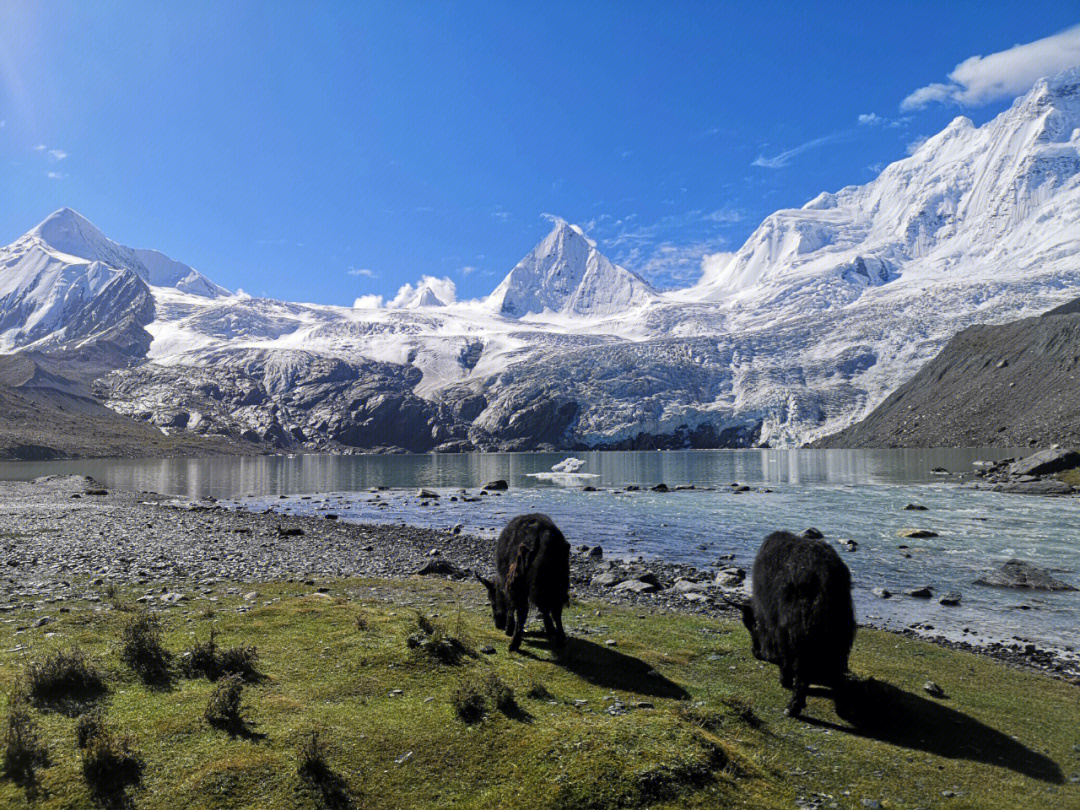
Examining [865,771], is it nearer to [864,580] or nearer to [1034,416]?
[864,580]

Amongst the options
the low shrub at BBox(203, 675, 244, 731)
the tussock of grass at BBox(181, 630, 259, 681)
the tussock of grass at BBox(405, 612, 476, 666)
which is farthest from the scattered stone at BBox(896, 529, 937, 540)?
the low shrub at BBox(203, 675, 244, 731)

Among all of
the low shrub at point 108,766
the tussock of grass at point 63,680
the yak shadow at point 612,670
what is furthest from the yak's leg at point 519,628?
the low shrub at point 108,766

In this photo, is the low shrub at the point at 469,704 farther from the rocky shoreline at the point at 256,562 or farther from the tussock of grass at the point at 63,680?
the rocky shoreline at the point at 256,562

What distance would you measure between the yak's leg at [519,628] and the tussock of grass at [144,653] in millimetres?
5950

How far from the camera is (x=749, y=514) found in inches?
1889

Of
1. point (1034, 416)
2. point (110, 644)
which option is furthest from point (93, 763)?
point (1034, 416)

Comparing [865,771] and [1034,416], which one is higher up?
[1034,416]

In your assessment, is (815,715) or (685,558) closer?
(815,715)

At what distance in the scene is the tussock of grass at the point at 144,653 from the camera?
9.27 metres

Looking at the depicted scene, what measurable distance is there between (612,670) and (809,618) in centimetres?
365

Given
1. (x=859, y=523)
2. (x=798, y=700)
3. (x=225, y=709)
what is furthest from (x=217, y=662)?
(x=859, y=523)

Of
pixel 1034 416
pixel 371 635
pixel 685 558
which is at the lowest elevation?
pixel 685 558

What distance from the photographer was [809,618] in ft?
34.1

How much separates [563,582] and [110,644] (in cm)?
826
